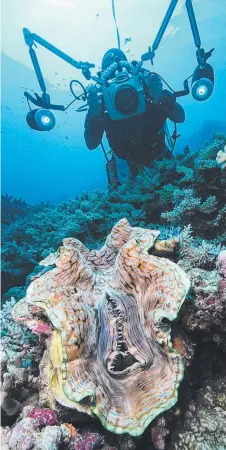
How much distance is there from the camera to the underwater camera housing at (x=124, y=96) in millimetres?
5668

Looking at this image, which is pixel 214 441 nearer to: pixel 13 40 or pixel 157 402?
pixel 157 402

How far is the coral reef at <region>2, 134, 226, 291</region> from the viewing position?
3.74 meters

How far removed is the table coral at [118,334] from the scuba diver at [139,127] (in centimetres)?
495

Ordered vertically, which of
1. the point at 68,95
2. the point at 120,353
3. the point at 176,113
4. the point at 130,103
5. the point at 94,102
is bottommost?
the point at 120,353

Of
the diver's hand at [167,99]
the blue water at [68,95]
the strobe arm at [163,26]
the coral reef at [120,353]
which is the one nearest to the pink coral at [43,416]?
the coral reef at [120,353]

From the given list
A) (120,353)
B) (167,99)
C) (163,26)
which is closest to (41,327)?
(120,353)

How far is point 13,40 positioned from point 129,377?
3362cm

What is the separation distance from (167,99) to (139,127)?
0.91 metres

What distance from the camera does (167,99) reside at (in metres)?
6.21

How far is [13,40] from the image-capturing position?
87.8ft

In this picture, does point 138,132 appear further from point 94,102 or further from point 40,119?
point 40,119

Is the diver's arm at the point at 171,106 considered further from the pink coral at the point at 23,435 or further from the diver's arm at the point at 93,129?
the pink coral at the point at 23,435

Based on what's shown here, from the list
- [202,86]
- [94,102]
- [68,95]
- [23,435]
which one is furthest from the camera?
[68,95]

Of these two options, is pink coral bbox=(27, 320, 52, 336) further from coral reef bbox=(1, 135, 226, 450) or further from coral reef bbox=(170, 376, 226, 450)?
coral reef bbox=(170, 376, 226, 450)
